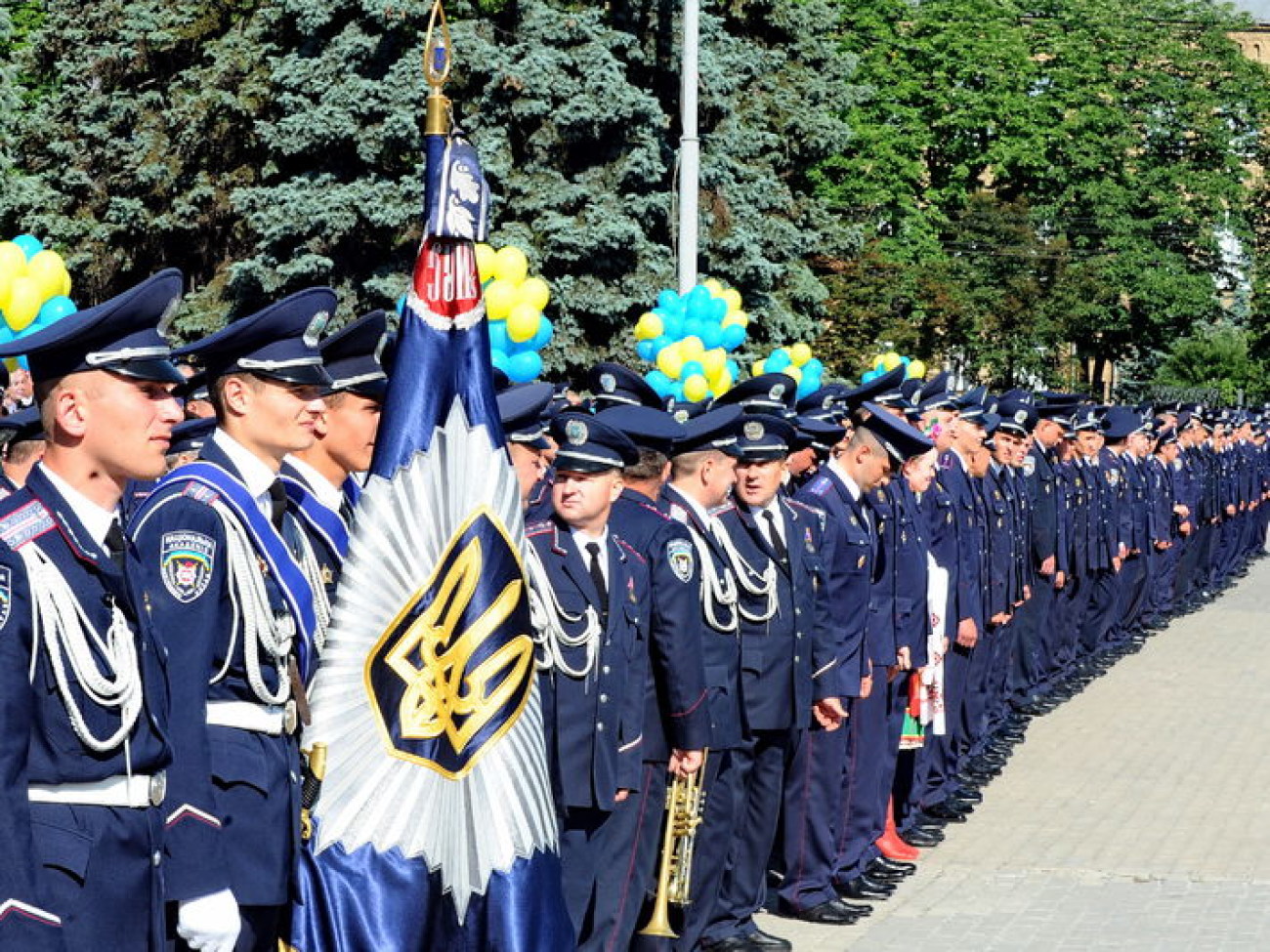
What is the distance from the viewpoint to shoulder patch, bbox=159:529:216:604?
4.49 metres

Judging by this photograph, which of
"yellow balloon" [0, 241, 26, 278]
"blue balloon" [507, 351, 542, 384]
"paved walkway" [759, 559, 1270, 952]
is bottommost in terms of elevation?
"paved walkway" [759, 559, 1270, 952]

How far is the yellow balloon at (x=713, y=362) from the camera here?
12836 mm

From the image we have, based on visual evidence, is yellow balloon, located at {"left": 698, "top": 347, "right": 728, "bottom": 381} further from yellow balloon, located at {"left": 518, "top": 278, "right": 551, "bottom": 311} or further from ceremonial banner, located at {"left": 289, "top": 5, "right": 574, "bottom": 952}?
ceremonial banner, located at {"left": 289, "top": 5, "right": 574, "bottom": 952}

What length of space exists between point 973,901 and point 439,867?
4.59 meters

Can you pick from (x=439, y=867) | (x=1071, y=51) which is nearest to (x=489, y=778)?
(x=439, y=867)

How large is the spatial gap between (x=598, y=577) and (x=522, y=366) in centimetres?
288

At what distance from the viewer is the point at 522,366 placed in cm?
948

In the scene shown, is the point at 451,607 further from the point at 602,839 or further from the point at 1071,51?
the point at 1071,51

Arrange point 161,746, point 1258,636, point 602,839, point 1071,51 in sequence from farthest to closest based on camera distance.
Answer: point 1071,51 < point 1258,636 < point 602,839 < point 161,746

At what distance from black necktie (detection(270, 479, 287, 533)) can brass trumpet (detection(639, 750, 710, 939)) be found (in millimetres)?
2975

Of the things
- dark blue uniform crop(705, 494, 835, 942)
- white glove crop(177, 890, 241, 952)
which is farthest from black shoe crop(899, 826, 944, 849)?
white glove crop(177, 890, 241, 952)

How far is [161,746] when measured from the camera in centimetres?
415

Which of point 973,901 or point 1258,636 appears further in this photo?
point 1258,636

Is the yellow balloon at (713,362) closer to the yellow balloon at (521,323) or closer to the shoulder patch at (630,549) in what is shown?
the yellow balloon at (521,323)
